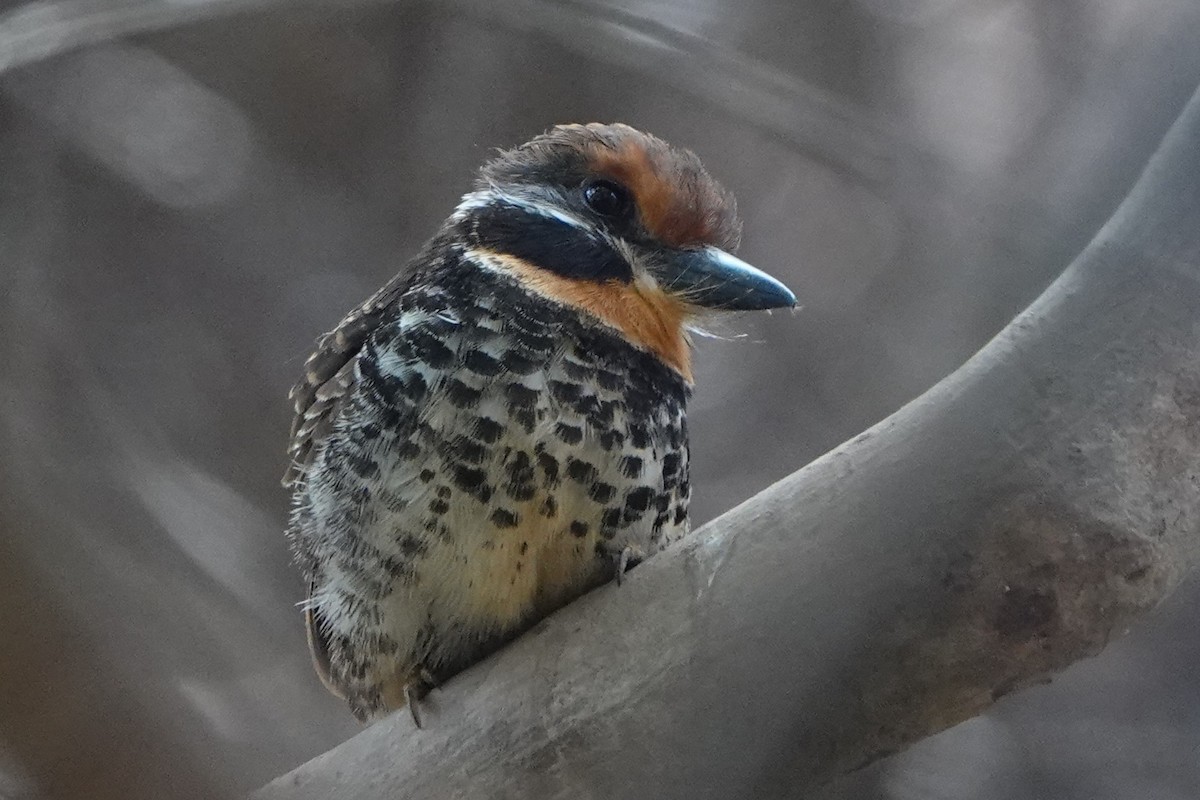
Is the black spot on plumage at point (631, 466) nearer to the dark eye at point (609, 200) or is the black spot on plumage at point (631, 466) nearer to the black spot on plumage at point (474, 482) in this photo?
the black spot on plumage at point (474, 482)

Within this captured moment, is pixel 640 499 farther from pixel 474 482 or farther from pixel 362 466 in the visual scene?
pixel 362 466

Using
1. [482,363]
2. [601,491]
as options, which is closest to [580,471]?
[601,491]

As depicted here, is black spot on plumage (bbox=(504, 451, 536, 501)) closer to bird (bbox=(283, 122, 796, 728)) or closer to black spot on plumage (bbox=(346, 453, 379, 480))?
bird (bbox=(283, 122, 796, 728))

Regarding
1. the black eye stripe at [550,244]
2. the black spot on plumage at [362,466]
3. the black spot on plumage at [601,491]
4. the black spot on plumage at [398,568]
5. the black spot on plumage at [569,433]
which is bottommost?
the black spot on plumage at [398,568]

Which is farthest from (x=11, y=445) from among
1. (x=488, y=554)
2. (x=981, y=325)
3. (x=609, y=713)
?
Answer: (x=981, y=325)

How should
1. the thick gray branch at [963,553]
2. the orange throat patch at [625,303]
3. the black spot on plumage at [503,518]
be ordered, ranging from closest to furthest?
the thick gray branch at [963,553]
the black spot on plumage at [503,518]
the orange throat patch at [625,303]

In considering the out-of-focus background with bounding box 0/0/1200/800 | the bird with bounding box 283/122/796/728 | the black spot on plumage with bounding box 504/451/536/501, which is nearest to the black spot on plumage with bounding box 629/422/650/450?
the bird with bounding box 283/122/796/728

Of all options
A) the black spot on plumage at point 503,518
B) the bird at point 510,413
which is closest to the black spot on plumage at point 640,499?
the bird at point 510,413

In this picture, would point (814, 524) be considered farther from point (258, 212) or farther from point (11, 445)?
point (258, 212)

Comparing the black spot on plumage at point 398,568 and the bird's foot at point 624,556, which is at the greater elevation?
the bird's foot at point 624,556
